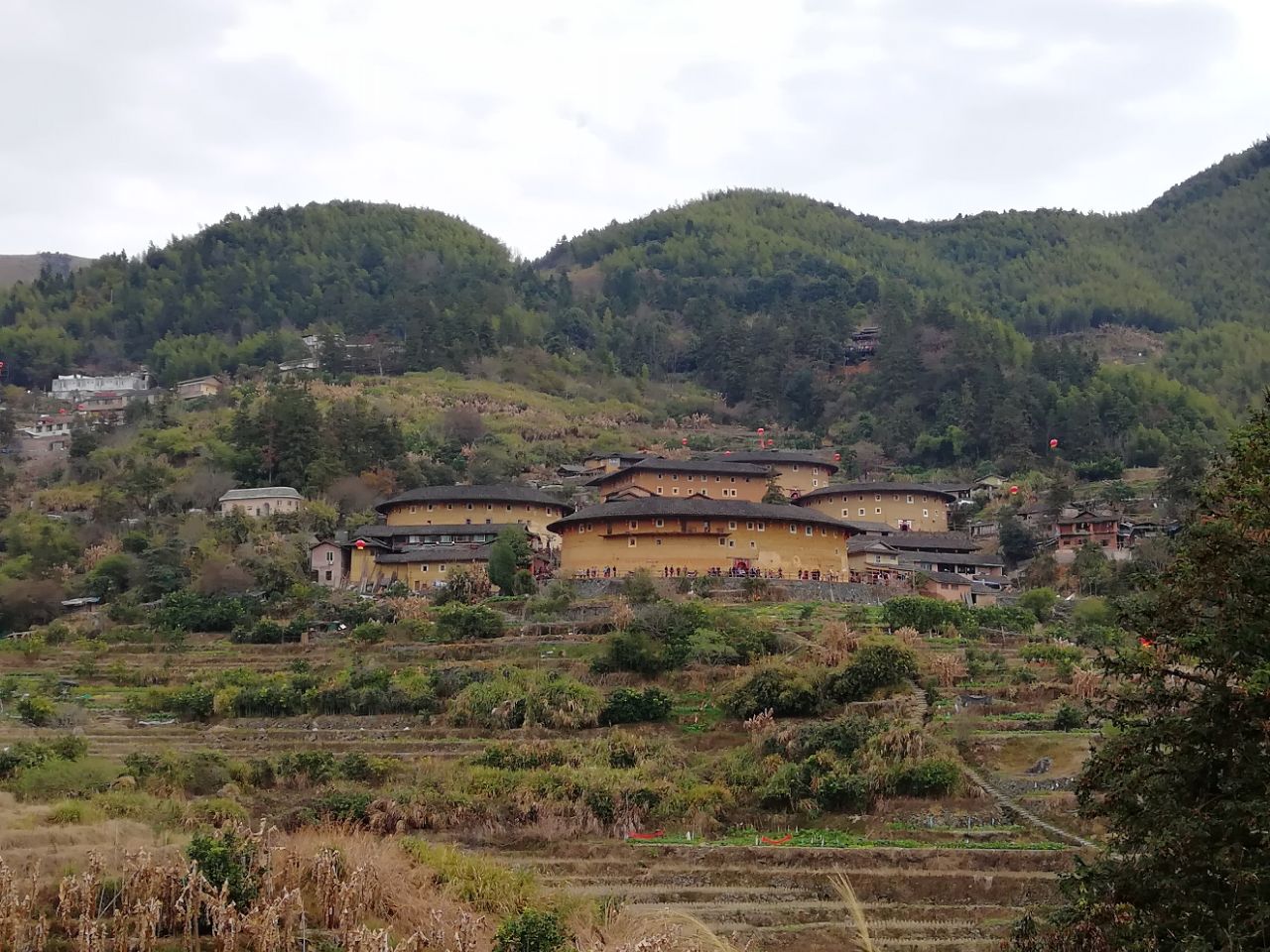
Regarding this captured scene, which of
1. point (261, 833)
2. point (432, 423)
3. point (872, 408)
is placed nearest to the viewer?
point (261, 833)

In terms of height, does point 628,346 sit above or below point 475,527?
above

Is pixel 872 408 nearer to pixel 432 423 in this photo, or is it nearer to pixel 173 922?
pixel 432 423

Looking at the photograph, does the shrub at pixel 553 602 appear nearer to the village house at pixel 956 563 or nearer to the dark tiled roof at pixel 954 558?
the village house at pixel 956 563

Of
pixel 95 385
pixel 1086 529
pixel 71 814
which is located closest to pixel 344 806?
pixel 71 814

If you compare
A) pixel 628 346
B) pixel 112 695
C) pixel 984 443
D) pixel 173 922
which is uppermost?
pixel 628 346

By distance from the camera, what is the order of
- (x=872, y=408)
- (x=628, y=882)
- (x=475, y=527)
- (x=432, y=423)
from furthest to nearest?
1. (x=872, y=408)
2. (x=432, y=423)
3. (x=475, y=527)
4. (x=628, y=882)

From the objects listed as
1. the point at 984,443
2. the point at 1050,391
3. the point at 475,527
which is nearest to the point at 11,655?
the point at 475,527

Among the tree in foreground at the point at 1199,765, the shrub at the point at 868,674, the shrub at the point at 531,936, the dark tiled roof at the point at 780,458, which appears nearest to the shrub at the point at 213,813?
the shrub at the point at 531,936

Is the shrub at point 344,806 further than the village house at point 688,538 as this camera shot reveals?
No

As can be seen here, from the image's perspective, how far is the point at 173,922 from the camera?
1343 cm

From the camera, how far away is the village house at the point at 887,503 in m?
60.6

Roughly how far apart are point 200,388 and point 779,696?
68.3 m

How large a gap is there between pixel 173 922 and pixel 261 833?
231 centimetres

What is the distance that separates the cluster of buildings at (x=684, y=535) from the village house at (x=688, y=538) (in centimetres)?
4
